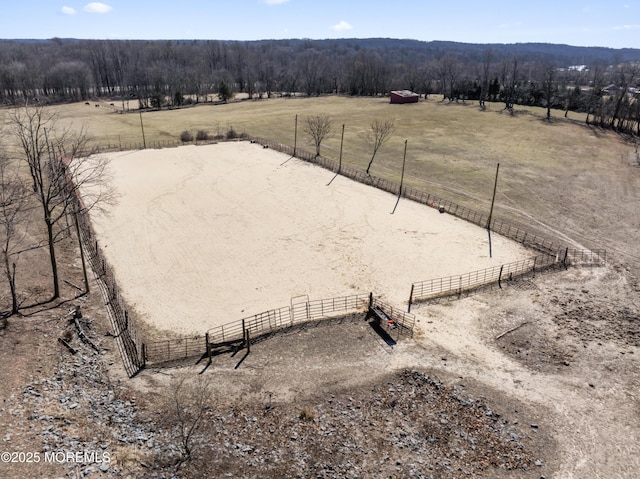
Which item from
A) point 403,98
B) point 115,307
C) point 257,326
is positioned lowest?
point 257,326

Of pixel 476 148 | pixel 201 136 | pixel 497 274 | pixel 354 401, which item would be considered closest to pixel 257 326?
pixel 354 401

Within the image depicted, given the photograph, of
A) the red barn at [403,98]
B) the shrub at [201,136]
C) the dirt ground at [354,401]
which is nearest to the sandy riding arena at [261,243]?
the dirt ground at [354,401]

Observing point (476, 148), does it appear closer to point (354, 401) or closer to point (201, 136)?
point (201, 136)

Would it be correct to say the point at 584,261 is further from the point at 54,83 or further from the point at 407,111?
Answer: the point at 54,83

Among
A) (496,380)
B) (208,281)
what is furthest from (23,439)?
(496,380)

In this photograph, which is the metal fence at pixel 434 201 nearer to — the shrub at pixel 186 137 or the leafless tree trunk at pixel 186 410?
the shrub at pixel 186 137
